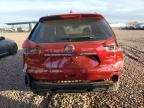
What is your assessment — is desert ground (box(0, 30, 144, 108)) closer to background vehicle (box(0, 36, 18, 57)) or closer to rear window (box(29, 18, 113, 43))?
rear window (box(29, 18, 113, 43))

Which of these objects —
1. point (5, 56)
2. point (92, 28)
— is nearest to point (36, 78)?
point (92, 28)

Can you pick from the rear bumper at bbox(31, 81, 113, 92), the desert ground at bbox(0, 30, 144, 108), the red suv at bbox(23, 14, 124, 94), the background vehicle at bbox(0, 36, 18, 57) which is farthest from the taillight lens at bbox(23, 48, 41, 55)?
the background vehicle at bbox(0, 36, 18, 57)

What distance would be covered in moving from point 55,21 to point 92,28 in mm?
780

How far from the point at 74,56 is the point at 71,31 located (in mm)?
648

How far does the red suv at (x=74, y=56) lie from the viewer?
732cm

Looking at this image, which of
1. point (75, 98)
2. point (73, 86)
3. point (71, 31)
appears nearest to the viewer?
point (73, 86)

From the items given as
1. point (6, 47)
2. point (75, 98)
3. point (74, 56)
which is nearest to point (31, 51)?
point (74, 56)

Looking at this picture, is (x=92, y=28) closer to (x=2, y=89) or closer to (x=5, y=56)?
(x=2, y=89)

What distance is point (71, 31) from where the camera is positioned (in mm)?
7711

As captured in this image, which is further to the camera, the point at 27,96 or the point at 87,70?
the point at 27,96

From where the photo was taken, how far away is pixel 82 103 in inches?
317

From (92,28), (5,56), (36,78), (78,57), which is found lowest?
(5,56)

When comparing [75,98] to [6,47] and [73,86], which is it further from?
[6,47]

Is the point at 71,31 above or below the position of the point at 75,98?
above
